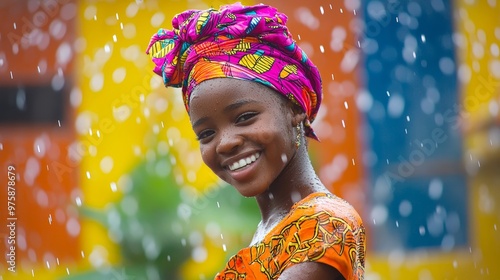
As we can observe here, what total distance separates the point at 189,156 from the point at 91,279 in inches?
69.2

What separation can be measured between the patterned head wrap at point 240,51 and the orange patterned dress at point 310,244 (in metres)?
0.33

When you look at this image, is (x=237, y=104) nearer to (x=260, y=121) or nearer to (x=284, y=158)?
(x=260, y=121)

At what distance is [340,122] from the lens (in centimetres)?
961

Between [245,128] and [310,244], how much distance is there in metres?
0.35

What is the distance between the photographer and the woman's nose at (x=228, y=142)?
2.04 meters

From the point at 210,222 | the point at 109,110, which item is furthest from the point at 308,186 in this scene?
the point at 109,110

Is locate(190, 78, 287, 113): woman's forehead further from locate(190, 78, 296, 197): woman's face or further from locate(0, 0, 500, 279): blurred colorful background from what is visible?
locate(0, 0, 500, 279): blurred colorful background

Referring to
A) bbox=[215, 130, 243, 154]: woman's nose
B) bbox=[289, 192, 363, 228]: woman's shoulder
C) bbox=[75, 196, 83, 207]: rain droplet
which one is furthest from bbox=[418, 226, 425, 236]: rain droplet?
bbox=[215, 130, 243, 154]: woman's nose

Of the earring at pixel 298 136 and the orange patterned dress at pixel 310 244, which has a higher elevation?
the earring at pixel 298 136

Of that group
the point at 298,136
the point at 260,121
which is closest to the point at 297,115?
the point at 298,136

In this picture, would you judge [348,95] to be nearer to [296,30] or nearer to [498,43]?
[296,30]

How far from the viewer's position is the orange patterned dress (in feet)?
6.13

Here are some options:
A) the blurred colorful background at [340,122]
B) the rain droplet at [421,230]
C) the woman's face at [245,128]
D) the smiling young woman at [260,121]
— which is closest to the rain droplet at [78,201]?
the blurred colorful background at [340,122]

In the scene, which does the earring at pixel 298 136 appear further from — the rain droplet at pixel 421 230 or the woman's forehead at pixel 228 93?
the rain droplet at pixel 421 230
